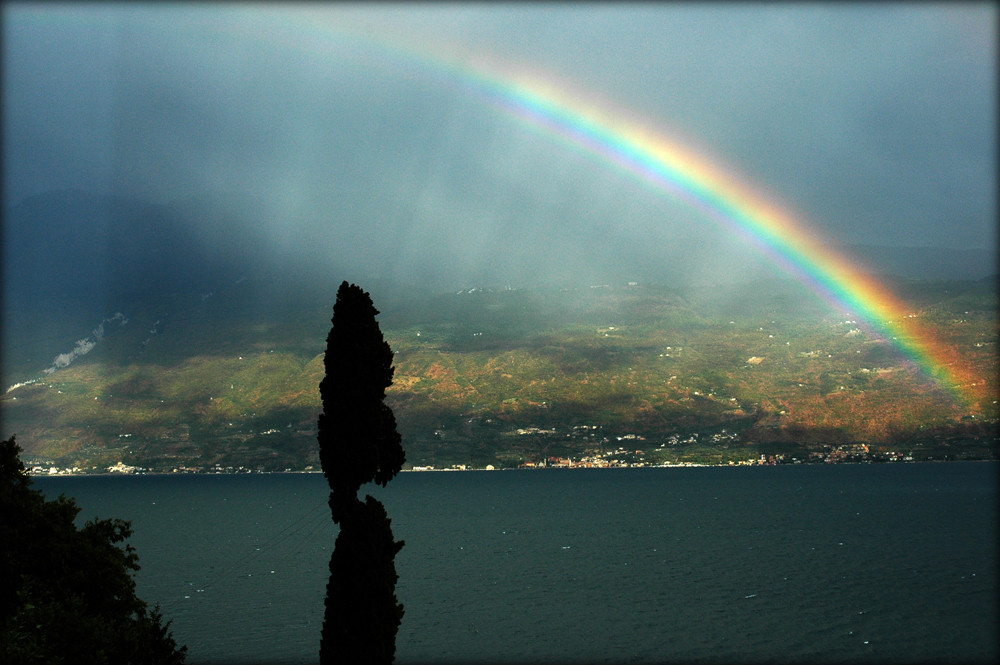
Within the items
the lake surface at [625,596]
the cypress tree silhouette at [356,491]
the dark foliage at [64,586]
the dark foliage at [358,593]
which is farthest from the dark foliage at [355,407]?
the lake surface at [625,596]

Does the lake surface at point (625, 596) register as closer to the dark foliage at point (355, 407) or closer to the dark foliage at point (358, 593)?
the dark foliage at point (358, 593)

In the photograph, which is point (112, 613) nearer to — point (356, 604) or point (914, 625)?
point (356, 604)

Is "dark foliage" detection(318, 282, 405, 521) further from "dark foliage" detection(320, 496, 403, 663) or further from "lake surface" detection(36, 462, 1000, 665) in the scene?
"lake surface" detection(36, 462, 1000, 665)

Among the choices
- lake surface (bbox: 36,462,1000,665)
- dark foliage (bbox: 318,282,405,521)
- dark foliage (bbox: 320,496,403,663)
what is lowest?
lake surface (bbox: 36,462,1000,665)

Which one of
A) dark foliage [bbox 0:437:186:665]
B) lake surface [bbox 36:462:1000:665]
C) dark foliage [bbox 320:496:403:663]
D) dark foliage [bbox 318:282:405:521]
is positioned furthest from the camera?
lake surface [bbox 36:462:1000:665]

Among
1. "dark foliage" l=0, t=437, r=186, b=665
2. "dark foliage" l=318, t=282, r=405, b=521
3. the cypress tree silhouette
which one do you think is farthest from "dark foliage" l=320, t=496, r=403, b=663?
"dark foliage" l=0, t=437, r=186, b=665

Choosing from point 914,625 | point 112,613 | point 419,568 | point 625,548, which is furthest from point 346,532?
point 625,548
